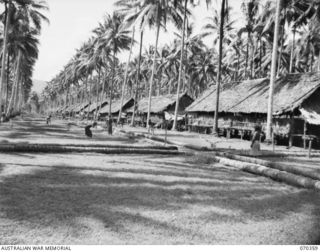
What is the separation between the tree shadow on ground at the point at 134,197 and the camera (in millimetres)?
5410

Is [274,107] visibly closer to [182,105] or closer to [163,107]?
[163,107]

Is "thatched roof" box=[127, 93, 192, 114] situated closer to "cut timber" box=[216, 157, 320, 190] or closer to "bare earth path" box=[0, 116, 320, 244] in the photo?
"cut timber" box=[216, 157, 320, 190]

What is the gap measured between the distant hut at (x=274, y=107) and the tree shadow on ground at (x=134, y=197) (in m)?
11.7

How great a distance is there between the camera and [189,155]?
14.1 m

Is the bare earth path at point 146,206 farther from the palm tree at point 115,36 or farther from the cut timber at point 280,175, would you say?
the palm tree at point 115,36

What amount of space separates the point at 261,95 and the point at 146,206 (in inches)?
793

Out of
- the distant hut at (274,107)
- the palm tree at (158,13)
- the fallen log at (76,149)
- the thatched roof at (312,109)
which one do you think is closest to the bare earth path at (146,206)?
the fallen log at (76,149)

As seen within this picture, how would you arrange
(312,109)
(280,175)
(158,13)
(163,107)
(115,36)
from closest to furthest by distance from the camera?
(280,175) < (312,109) < (158,13) < (163,107) < (115,36)

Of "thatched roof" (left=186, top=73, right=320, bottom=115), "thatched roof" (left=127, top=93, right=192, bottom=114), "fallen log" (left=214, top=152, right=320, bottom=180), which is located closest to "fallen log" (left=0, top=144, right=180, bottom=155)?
"fallen log" (left=214, top=152, right=320, bottom=180)

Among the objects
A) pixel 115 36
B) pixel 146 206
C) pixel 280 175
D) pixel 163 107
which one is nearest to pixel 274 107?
pixel 280 175

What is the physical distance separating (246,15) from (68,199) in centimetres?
3341

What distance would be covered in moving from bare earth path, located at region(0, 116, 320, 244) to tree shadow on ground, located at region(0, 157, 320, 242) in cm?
1

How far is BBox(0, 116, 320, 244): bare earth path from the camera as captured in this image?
15.7 feet

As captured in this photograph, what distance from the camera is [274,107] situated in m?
21.9
